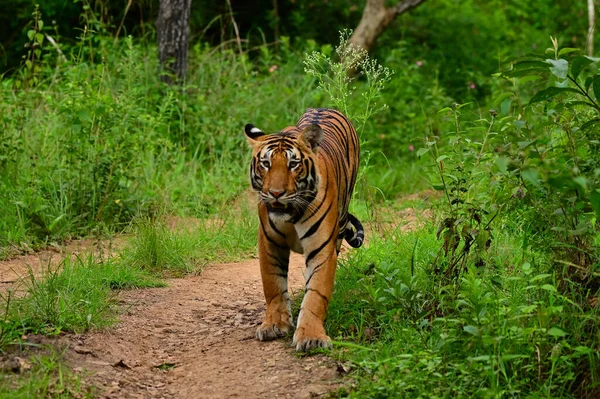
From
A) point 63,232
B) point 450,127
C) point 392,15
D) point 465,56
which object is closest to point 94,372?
point 63,232

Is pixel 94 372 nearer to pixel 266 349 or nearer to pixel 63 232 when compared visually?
pixel 266 349

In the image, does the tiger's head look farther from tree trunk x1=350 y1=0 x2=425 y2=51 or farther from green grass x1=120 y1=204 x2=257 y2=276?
tree trunk x1=350 y1=0 x2=425 y2=51

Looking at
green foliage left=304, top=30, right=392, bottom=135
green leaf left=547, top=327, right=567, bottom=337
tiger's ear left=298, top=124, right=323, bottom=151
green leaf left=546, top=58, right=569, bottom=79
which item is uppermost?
green leaf left=546, top=58, right=569, bottom=79

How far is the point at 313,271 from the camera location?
4.64 m

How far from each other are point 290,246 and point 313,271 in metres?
0.26

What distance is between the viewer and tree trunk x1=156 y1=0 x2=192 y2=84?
30.4 ft

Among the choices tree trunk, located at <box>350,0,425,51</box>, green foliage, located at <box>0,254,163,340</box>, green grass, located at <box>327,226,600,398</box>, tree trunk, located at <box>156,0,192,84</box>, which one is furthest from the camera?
tree trunk, located at <box>350,0,425,51</box>

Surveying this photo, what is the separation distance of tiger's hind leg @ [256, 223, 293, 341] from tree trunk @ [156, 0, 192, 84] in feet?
15.7

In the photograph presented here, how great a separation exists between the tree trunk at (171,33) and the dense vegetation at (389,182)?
0.19 meters

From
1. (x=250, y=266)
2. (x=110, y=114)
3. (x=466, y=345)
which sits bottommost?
(x=250, y=266)

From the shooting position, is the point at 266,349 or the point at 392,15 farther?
the point at 392,15

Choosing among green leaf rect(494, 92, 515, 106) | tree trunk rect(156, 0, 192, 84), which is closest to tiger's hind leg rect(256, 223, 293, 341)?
green leaf rect(494, 92, 515, 106)

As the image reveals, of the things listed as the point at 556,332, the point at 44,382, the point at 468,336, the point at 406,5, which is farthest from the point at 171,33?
the point at 556,332

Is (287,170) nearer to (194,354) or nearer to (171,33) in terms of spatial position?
(194,354)
